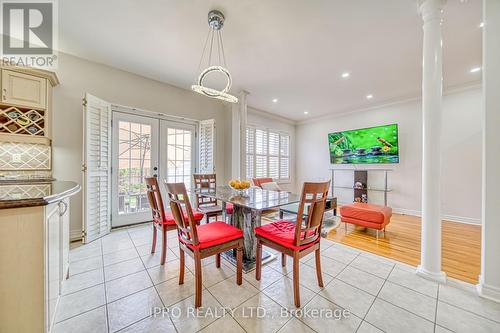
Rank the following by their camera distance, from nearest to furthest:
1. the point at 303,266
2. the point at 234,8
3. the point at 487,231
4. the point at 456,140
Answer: the point at 487,231
the point at 234,8
the point at 303,266
the point at 456,140

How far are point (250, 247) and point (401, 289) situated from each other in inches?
59.2

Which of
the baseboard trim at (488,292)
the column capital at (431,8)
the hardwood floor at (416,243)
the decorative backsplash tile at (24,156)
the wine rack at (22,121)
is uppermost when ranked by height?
the column capital at (431,8)

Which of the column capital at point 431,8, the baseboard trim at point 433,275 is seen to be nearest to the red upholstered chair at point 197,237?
the baseboard trim at point 433,275

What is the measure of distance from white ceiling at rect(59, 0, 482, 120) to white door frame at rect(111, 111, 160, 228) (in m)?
0.83

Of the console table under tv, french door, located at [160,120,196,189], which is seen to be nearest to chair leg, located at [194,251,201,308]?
french door, located at [160,120,196,189]

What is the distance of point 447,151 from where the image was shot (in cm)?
406

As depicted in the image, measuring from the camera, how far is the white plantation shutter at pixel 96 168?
272 cm

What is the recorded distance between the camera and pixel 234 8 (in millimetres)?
1990

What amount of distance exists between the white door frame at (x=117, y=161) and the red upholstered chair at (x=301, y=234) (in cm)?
277

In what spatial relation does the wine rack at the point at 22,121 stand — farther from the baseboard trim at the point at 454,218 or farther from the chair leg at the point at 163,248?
the baseboard trim at the point at 454,218

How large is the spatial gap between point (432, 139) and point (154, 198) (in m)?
3.14

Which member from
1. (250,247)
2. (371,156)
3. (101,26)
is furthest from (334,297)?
(371,156)

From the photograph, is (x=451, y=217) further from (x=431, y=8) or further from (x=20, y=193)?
(x=20, y=193)

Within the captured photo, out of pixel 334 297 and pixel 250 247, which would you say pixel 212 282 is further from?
pixel 334 297
